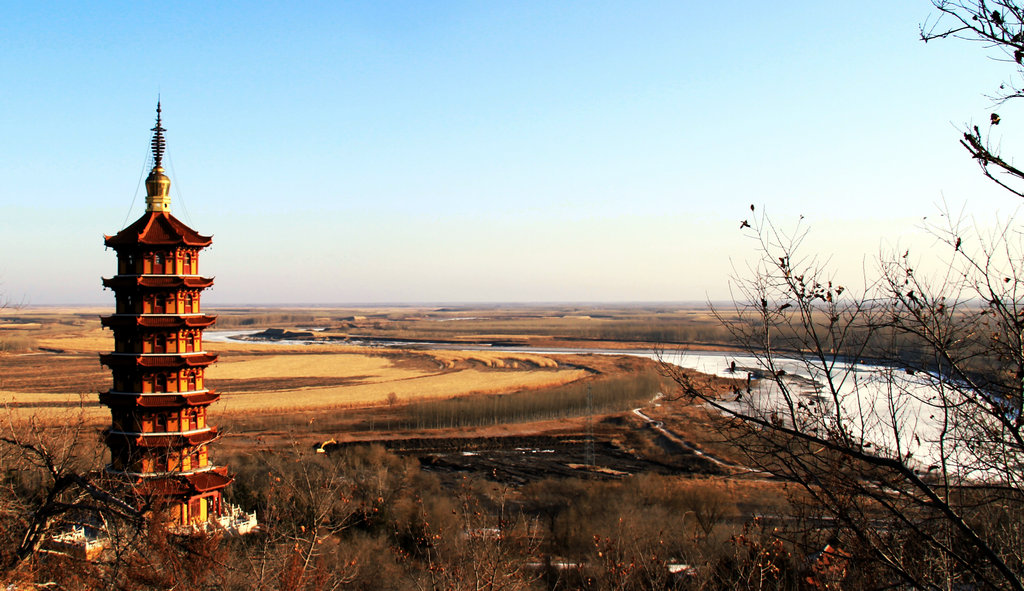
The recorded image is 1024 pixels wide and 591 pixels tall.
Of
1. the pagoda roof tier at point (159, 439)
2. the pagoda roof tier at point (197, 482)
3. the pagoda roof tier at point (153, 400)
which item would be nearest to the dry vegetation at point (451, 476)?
the pagoda roof tier at point (159, 439)

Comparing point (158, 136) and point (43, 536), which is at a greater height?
point (158, 136)

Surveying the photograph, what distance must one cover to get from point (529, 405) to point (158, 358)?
39988mm

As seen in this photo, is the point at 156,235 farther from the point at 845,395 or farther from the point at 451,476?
the point at 451,476

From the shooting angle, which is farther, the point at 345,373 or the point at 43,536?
the point at 345,373

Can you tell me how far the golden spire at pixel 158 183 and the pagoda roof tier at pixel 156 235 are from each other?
10.5 inches

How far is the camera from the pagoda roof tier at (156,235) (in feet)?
58.3

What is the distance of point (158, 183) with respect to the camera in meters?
18.7

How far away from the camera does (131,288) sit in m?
17.8

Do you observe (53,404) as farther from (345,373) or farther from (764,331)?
(764,331)

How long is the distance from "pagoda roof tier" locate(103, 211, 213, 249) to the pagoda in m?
0.02

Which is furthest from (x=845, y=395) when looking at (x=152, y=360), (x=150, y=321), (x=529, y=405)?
(x=529, y=405)

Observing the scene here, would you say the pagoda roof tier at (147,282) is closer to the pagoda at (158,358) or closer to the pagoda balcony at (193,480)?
the pagoda at (158,358)

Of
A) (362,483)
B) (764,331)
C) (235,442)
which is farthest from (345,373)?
(764,331)

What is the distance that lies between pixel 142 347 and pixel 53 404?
1713 inches
